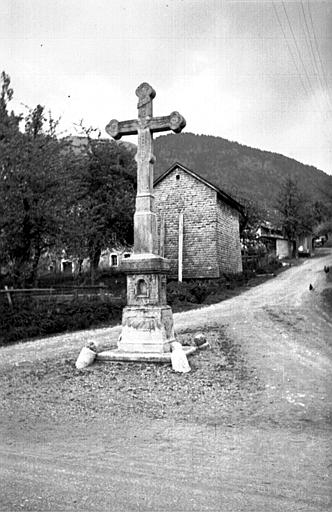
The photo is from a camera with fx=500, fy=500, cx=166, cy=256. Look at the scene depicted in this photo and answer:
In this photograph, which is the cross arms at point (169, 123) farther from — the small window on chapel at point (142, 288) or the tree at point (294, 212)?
the tree at point (294, 212)

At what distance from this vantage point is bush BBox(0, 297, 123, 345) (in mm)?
15641

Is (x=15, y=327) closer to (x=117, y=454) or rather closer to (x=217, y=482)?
(x=117, y=454)

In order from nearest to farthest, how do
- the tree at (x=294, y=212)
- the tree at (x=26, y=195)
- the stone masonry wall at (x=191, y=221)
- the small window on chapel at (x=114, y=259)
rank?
the tree at (x=26, y=195) < the stone masonry wall at (x=191, y=221) < the small window on chapel at (x=114, y=259) < the tree at (x=294, y=212)

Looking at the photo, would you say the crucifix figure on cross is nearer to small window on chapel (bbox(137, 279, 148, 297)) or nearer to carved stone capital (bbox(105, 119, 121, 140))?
carved stone capital (bbox(105, 119, 121, 140))

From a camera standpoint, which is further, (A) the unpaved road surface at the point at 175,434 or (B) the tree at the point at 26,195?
(B) the tree at the point at 26,195

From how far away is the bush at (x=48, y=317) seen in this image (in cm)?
1564

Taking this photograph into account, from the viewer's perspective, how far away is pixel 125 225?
3600 cm

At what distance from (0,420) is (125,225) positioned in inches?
1172

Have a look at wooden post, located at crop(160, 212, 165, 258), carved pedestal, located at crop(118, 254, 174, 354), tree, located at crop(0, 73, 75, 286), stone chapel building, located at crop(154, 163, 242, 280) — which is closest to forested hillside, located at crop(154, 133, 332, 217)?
stone chapel building, located at crop(154, 163, 242, 280)

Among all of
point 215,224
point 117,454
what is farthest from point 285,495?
point 215,224

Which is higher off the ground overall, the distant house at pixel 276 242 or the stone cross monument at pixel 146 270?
the distant house at pixel 276 242

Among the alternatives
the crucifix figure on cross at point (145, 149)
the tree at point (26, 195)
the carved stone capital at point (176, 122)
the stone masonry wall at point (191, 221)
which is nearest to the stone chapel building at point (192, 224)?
the stone masonry wall at point (191, 221)

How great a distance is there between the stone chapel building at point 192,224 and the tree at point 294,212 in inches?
987

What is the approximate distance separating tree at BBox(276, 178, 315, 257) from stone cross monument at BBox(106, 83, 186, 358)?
46.6 metres
